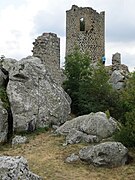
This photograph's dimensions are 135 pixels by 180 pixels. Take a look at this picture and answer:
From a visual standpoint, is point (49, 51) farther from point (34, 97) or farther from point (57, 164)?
point (57, 164)

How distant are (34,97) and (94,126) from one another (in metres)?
3.83

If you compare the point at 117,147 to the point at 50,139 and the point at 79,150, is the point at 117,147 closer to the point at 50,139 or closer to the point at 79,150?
the point at 79,150

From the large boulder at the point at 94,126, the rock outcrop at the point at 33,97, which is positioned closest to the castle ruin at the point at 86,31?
the rock outcrop at the point at 33,97

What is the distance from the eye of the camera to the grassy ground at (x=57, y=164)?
13.2m

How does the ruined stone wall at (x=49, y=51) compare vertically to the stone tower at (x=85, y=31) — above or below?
below

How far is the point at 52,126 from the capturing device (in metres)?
19.3

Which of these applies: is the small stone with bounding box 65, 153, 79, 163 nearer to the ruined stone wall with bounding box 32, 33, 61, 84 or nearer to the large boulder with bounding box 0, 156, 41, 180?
the large boulder with bounding box 0, 156, 41, 180

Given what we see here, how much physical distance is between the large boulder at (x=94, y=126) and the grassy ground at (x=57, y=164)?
0.81m

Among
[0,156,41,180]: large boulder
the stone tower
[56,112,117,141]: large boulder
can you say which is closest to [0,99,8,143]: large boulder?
[56,112,117,141]: large boulder

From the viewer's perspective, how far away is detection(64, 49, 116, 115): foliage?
21172 millimetres

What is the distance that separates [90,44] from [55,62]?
1009cm

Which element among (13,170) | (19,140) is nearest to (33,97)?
(19,140)

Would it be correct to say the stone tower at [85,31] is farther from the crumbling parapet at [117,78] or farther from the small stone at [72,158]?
the small stone at [72,158]

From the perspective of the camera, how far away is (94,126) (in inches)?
673
